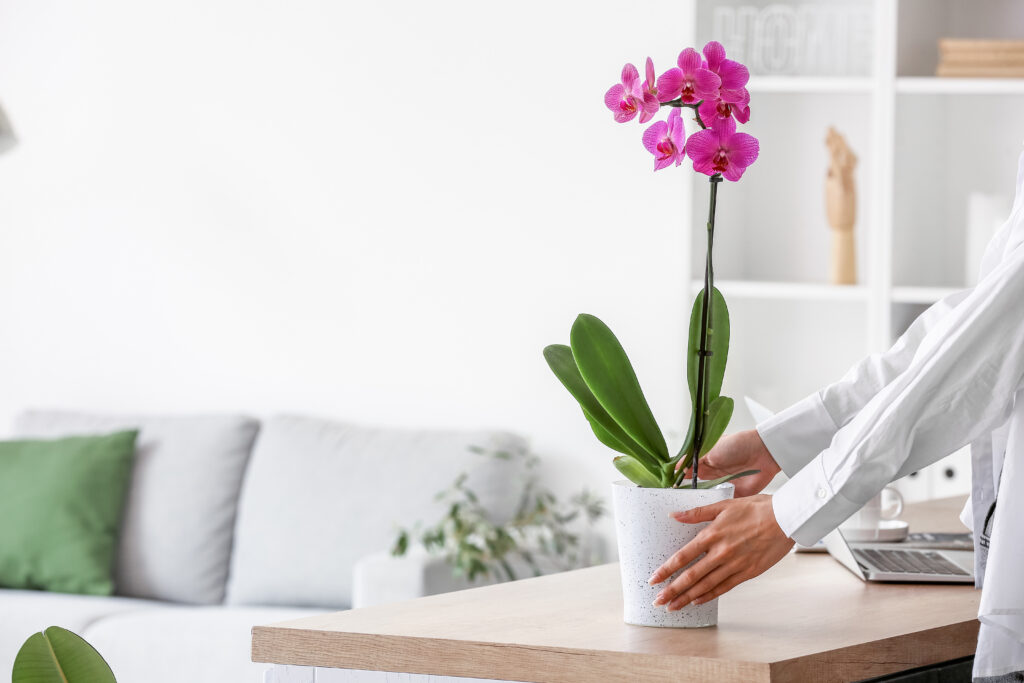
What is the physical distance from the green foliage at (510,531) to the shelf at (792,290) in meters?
0.65

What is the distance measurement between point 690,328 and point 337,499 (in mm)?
2224

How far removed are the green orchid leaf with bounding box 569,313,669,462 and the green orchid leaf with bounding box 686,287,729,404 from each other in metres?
0.05

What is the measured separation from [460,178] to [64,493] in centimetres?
133

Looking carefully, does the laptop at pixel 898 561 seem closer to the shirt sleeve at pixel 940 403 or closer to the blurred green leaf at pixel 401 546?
the shirt sleeve at pixel 940 403

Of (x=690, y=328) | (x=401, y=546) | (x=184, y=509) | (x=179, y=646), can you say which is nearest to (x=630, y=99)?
(x=690, y=328)

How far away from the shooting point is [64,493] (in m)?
3.38

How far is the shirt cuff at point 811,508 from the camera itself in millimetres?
1128

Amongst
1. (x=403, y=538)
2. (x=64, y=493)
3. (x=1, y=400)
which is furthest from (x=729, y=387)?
(x=1, y=400)

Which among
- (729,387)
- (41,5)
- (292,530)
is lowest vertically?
(292,530)

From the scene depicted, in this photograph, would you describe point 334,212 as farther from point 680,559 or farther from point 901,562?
point 680,559

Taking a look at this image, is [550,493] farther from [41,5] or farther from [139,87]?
[41,5]

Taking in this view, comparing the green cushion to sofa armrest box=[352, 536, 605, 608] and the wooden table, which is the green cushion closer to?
sofa armrest box=[352, 536, 605, 608]

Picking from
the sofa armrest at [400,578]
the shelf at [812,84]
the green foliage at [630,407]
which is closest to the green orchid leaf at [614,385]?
the green foliage at [630,407]

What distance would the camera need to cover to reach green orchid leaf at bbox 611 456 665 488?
3.89ft
